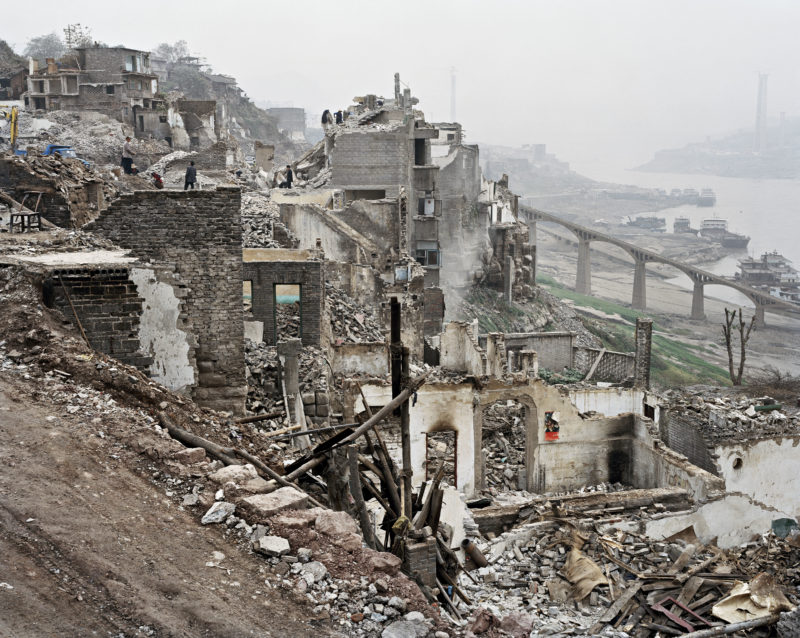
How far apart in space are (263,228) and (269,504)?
18860mm

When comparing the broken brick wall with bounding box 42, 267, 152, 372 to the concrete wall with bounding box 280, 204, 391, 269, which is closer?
the broken brick wall with bounding box 42, 267, 152, 372

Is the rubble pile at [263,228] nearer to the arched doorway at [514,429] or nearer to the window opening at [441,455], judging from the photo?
the window opening at [441,455]

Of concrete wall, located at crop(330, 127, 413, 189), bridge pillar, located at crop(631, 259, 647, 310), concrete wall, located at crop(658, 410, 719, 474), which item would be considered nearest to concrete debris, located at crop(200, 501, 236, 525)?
concrete wall, located at crop(658, 410, 719, 474)

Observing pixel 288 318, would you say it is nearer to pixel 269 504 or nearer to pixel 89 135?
pixel 269 504

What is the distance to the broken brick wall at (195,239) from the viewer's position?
11.5 metres

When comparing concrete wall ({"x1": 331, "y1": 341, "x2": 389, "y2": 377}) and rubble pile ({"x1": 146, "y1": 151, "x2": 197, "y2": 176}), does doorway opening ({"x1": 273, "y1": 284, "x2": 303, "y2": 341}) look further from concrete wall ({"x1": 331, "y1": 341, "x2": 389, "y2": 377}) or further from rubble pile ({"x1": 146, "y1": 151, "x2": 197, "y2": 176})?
rubble pile ({"x1": 146, "y1": 151, "x2": 197, "y2": 176})

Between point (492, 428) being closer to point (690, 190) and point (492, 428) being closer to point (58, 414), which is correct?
point (58, 414)

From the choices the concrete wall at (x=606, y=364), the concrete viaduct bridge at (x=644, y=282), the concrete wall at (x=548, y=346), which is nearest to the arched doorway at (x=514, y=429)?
the concrete wall at (x=606, y=364)

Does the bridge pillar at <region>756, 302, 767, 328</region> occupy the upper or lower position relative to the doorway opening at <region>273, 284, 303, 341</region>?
lower

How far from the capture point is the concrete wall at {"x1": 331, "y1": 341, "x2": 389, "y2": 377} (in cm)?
2089

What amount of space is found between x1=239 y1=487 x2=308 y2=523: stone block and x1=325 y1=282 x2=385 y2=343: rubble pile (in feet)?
47.6

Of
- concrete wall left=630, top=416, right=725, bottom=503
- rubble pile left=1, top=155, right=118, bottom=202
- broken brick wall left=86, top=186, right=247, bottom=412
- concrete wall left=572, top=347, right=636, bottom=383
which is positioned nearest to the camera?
broken brick wall left=86, top=186, right=247, bottom=412

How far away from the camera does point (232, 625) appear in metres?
5.33

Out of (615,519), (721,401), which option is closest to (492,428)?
(721,401)
